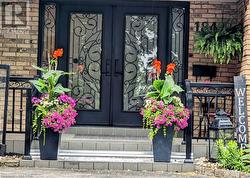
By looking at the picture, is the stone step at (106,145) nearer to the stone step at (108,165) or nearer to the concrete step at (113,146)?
the concrete step at (113,146)

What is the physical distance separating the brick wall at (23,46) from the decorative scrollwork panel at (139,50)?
5.53 feet

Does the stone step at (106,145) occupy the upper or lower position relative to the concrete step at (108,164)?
upper

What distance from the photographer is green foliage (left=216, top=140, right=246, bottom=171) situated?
21.4 ft

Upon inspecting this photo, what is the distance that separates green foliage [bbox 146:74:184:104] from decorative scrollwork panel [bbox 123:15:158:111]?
2.20 m

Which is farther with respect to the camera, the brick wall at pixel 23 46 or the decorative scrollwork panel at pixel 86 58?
the decorative scrollwork panel at pixel 86 58

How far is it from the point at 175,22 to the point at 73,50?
6.44 ft

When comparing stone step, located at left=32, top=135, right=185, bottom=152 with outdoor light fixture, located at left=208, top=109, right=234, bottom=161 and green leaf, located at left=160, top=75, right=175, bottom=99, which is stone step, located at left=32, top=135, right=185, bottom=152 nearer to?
outdoor light fixture, located at left=208, top=109, right=234, bottom=161

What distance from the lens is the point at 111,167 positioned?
264 inches

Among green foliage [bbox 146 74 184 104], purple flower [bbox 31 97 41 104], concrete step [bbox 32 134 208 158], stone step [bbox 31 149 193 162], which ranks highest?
green foliage [bbox 146 74 184 104]

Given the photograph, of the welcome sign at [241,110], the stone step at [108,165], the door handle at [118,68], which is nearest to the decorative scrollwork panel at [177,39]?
the door handle at [118,68]

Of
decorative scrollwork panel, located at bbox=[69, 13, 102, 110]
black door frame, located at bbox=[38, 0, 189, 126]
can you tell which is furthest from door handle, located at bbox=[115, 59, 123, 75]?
black door frame, located at bbox=[38, 0, 189, 126]

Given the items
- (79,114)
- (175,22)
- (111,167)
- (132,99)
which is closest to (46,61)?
(79,114)

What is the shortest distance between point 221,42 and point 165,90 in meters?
1.92

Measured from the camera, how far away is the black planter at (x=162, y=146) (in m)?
6.84
